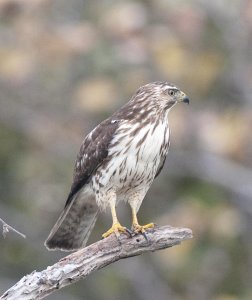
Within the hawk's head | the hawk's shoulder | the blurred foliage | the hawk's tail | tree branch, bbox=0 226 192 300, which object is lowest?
tree branch, bbox=0 226 192 300

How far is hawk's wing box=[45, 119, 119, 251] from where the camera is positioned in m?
9.12

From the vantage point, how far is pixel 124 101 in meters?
13.8

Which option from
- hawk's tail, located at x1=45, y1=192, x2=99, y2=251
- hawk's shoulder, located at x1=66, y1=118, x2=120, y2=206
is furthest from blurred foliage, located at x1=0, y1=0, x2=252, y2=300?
hawk's shoulder, located at x1=66, y1=118, x2=120, y2=206

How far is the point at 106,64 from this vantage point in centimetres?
1396

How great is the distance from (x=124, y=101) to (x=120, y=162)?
4.85m

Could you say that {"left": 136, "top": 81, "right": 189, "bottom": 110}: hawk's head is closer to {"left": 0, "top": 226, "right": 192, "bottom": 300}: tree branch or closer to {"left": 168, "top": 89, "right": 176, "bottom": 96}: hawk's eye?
{"left": 168, "top": 89, "right": 176, "bottom": 96}: hawk's eye

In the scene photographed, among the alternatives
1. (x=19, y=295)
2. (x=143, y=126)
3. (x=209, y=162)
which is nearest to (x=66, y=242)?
(x=143, y=126)

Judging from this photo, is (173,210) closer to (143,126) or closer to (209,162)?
(209,162)

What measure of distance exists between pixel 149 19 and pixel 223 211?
92.5 inches

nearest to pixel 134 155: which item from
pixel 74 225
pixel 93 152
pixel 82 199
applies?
pixel 93 152

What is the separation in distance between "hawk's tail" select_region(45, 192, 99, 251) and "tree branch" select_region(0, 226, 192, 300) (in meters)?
0.90

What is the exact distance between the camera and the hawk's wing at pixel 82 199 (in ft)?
29.9

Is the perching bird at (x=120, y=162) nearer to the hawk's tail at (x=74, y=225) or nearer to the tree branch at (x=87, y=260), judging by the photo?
the hawk's tail at (x=74, y=225)

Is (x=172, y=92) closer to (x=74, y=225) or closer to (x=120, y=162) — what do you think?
(x=120, y=162)
